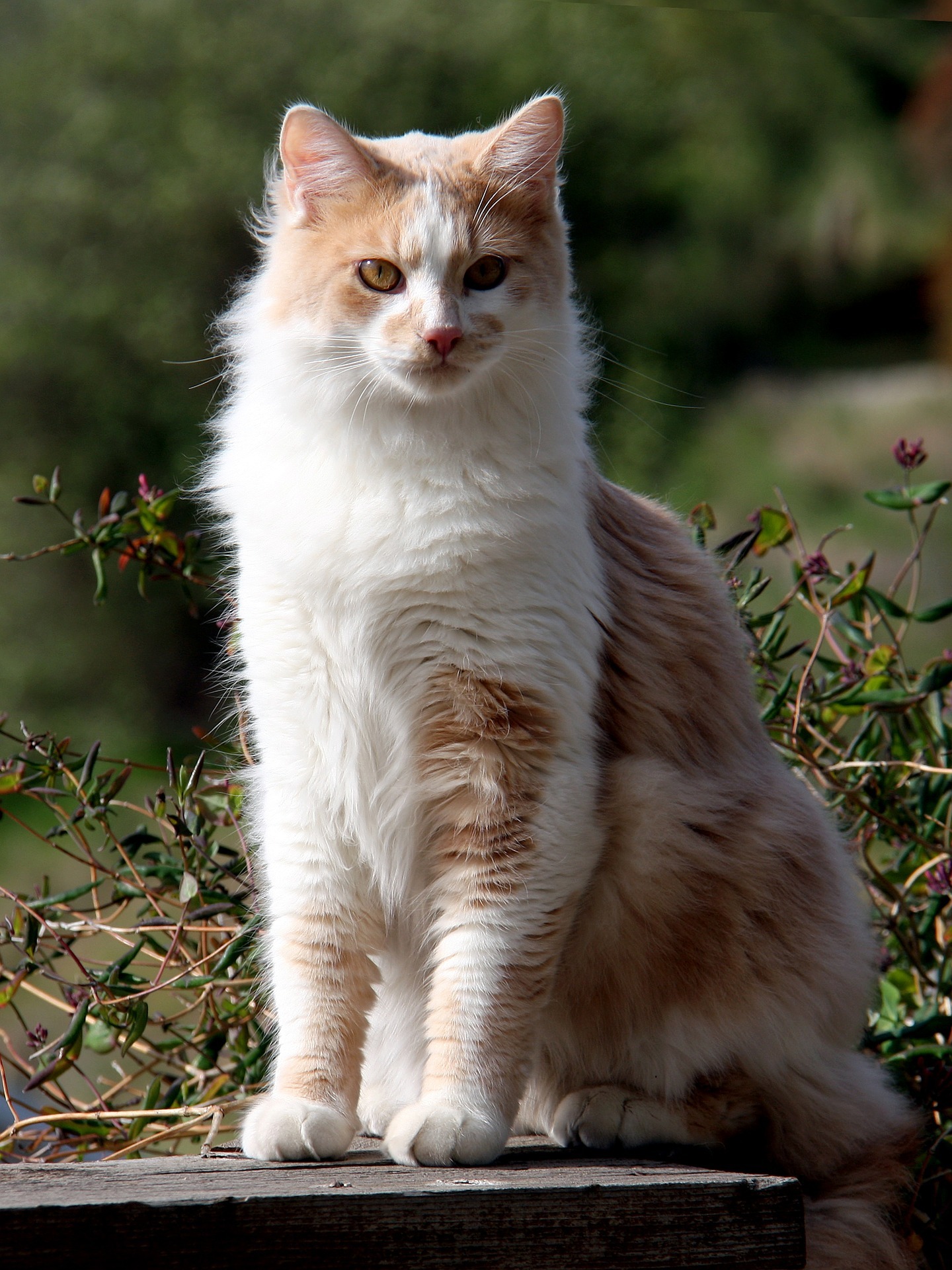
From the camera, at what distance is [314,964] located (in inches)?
54.8

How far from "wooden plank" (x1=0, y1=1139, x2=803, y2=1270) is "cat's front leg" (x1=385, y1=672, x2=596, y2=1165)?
13 centimetres

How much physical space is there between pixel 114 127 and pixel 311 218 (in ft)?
16.7

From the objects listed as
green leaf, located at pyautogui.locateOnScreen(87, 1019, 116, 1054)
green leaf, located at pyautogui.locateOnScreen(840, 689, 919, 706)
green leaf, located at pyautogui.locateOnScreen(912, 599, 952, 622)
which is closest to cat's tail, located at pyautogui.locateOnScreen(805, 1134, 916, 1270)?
green leaf, located at pyautogui.locateOnScreen(840, 689, 919, 706)

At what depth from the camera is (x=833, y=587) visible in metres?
2.41

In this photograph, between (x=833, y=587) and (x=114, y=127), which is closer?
(x=833, y=587)

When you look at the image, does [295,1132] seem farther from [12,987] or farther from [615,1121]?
[12,987]

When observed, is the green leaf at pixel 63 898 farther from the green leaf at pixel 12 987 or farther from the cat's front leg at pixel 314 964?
the cat's front leg at pixel 314 964

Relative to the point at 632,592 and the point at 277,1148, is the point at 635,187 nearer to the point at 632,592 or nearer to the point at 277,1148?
the point at 632,592

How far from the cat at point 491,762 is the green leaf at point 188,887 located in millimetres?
223

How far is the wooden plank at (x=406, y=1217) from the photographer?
3.16 ft

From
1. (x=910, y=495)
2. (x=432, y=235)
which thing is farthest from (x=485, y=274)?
(x=910, y=495)

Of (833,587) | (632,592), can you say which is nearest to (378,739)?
(632,592)

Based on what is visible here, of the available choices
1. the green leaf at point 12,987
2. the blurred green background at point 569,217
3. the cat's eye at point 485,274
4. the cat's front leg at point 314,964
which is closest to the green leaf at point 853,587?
the cat's eye at point 485,274

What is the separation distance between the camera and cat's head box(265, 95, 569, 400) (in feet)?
4.52
